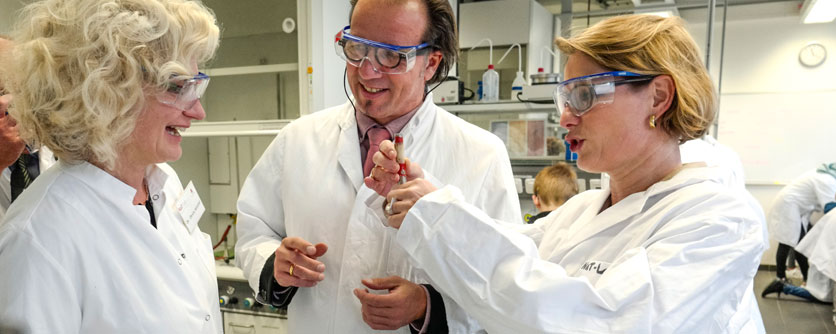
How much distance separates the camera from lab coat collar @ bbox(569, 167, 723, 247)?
1.00m

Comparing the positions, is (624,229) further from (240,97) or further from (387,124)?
(240,97)

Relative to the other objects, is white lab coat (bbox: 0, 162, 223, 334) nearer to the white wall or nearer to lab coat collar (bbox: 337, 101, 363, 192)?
lab coat collar (bbox: 337, 101, 363, 192)

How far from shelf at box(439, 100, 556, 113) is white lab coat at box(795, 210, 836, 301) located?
146 inches

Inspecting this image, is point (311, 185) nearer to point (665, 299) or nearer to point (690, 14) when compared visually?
point (665, 299)

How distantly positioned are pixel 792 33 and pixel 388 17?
744 centimetres

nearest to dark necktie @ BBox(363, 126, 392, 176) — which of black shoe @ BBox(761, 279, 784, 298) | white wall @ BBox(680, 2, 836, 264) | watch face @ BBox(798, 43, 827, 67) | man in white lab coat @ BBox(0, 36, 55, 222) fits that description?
man in white lab coat @ BBox(0, 36, 55, 222)

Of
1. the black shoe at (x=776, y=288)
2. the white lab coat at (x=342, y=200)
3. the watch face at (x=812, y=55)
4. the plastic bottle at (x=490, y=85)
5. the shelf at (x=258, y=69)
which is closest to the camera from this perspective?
the white lab coat at (x=342, y=200)

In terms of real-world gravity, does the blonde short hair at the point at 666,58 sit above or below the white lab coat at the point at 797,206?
above

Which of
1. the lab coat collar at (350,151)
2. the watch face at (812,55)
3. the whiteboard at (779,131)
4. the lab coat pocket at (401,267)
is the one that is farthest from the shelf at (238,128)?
the watch face at (812,55)

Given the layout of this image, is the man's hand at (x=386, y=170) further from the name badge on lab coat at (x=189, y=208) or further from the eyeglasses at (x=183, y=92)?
the name badge on lab coat at (x=189, y=208)

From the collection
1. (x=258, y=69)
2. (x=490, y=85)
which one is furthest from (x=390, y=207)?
(x=490, y=85)

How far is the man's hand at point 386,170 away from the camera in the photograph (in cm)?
105

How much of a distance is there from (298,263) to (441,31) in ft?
2.34

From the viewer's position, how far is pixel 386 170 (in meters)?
1.06
